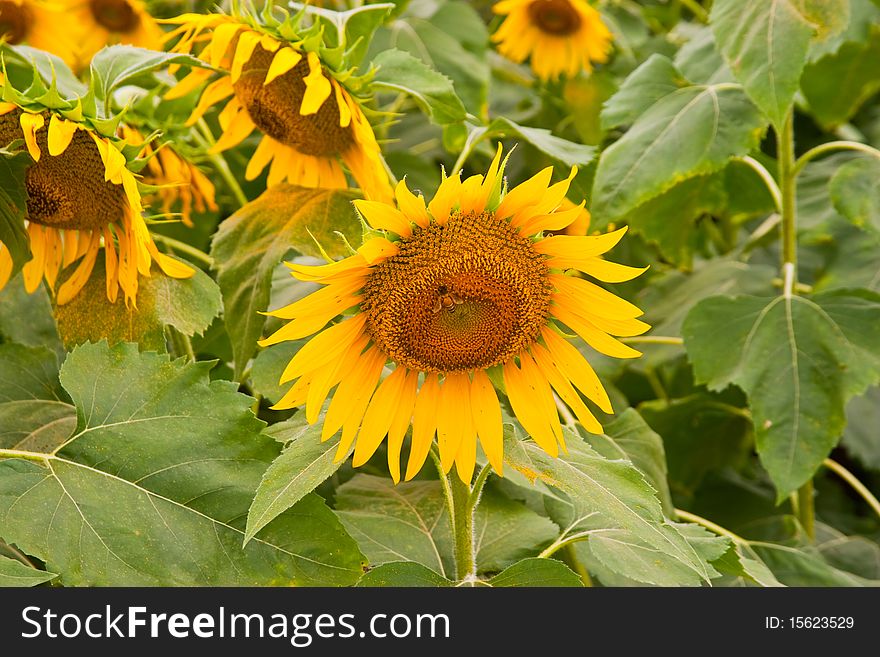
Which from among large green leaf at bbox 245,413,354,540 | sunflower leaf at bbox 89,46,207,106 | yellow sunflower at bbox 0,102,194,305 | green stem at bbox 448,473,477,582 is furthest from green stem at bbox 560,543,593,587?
sunflower leaf at bbox 89,46,207,106

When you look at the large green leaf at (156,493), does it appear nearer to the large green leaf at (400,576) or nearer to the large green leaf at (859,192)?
the large green leaf at (400,576)

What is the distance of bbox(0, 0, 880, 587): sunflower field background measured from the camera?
0.67 m

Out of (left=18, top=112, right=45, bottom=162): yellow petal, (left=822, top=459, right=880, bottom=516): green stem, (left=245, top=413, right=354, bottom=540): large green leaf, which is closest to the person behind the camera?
(left=245, top=413, right=354, bottom=540): large green leaf

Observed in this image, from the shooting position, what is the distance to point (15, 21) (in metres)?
1.28

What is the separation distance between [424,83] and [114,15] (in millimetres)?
712

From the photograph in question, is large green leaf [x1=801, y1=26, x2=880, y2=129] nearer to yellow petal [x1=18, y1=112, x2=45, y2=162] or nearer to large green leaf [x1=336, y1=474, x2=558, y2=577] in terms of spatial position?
large green leaf [x1=336, y1=474, x2=558, y2=577]

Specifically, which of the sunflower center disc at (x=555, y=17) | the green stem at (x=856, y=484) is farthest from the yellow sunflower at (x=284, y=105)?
the sunflower center disc at (x=555, y=17)

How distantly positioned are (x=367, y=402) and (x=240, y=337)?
179 millimetres

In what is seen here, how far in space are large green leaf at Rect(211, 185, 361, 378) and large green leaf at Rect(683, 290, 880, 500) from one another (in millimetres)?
429

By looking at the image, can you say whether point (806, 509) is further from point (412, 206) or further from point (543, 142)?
point (412, 206)

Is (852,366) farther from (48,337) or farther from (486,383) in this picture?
(48,337)

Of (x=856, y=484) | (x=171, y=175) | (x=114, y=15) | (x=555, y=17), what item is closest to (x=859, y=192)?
(x=856, y=484)

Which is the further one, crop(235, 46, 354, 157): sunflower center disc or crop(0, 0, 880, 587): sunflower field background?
crop(235, 46, 354, 157): sunflower center disc

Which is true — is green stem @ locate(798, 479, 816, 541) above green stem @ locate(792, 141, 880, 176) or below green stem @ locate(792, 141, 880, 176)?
below
